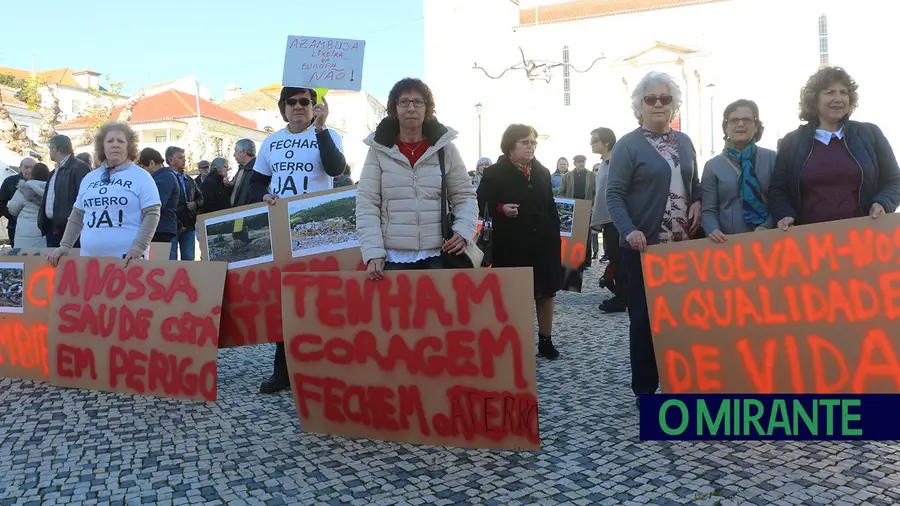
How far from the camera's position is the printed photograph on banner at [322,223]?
4.41 meters

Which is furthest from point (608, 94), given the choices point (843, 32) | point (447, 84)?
point (843, 32)

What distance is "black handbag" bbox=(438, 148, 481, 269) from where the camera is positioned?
3.55 metres

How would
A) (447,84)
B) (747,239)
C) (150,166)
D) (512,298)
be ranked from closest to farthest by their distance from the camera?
(512,298)
(747,239)
(150,166)
(447,84)

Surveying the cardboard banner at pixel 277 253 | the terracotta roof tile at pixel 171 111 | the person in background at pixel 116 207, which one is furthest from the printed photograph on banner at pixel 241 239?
the terracotta roof tile at pixel 171 111

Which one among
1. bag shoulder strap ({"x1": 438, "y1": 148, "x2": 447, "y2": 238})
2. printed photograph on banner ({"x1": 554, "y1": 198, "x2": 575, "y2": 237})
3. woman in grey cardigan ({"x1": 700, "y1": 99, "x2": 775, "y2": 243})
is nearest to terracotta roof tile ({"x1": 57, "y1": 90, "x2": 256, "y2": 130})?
printed photograph on banner ({"x1": 554, "y1": 198, "x2": 575, "y2": 237})

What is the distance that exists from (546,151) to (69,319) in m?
40.0

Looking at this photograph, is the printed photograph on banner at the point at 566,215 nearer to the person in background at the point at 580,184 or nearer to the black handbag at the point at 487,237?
the black handbag at the point at 487,237

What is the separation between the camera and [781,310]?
340 cm

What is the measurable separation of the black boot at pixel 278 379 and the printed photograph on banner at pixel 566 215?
3706 mm

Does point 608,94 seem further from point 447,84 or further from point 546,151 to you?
point 447,84

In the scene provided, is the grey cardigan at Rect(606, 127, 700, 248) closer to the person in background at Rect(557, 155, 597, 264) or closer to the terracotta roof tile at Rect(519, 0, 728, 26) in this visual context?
the person in background at Rect(557, 155, 597, 264)

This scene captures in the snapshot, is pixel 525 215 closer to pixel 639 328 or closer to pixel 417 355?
pixel 639 328

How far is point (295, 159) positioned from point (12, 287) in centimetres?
233

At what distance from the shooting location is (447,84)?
42.6 metres
